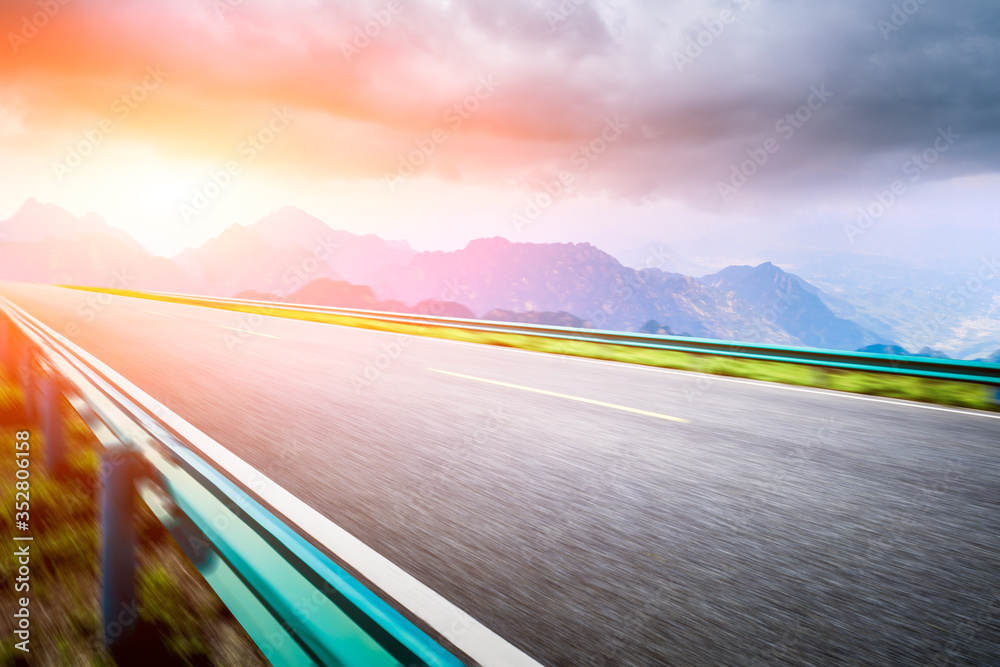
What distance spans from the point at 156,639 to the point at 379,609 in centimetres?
181

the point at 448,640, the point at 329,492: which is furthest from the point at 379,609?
the point at 329,492

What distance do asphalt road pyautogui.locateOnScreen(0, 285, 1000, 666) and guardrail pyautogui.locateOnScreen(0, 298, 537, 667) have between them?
166 mm

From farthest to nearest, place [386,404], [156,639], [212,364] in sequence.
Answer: [212,364], [386,404], [156,639]

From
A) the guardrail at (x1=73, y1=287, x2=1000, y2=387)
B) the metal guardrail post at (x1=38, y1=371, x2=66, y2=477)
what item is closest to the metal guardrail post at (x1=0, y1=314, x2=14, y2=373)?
the metal guardrail post at (x1=38, y1=371, x2=66, y2=477)

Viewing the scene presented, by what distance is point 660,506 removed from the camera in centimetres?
380

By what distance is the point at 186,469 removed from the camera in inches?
89.1

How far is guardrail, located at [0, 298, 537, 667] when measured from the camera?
1.26 m

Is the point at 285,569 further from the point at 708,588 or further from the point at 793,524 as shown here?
the point at 793,524

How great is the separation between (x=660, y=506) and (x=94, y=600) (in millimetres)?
3305

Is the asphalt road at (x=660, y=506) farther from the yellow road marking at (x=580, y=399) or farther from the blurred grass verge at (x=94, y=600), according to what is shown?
the blurred grass verge at (x=94, y=600)

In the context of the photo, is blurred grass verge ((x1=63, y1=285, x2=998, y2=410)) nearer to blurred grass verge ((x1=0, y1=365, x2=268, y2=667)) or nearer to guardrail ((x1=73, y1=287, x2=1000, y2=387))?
guardrail ((x1=73, y1=287, x2=1000, y2=387))

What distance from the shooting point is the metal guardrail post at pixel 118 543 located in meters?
2.07

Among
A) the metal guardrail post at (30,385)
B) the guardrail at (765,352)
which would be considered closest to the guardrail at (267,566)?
the metal guardrail post at (30,385)

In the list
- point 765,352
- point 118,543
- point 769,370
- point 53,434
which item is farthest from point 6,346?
point 765,352
